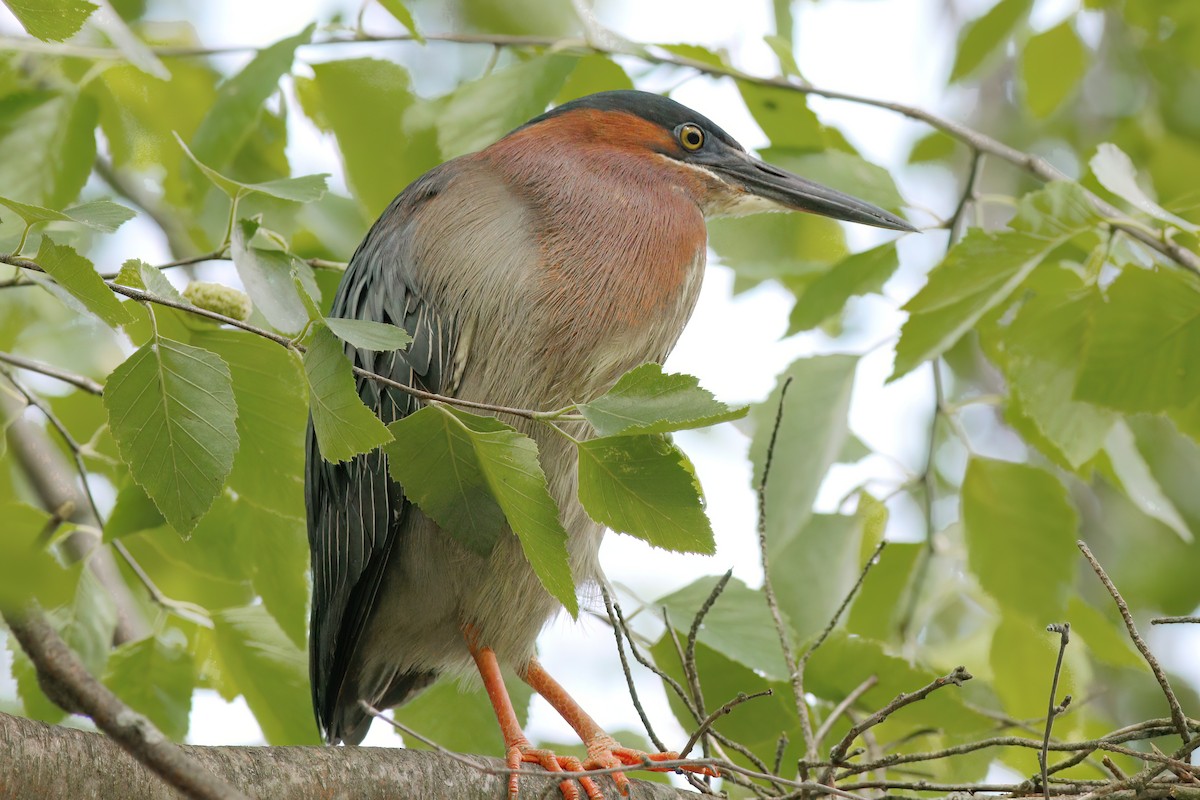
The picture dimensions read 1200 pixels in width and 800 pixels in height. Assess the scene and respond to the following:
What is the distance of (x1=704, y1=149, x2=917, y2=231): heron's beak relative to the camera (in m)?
3.01

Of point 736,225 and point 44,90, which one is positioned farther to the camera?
point 736,225

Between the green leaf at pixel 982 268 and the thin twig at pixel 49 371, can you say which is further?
the green leaf at pixel 982 268

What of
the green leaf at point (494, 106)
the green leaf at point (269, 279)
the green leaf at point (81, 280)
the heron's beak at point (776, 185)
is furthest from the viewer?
the heron's beak at point (776, 185)

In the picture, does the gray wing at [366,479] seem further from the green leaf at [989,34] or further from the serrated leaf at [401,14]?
the green leaf at [989,34]

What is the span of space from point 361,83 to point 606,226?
77 cm

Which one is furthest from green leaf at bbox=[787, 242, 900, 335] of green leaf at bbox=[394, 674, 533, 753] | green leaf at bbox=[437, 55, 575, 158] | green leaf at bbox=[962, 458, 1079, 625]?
green leaf at bbox=[394, 674, 533, 753]

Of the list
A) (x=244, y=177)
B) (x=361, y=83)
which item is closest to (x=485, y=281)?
(x=361, y=83)

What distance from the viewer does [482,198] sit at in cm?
265

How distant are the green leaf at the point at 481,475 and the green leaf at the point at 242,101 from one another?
124 cm

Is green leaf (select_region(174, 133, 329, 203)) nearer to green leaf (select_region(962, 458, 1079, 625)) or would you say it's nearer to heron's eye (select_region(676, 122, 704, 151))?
heron's eye (select_region(676, 122, 704, 151))

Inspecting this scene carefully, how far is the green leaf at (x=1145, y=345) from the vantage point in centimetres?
234

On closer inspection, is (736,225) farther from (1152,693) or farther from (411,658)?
(1152,693)

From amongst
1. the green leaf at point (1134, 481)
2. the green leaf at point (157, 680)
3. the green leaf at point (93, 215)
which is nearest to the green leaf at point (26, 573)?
the green leaf at point (93, 215)

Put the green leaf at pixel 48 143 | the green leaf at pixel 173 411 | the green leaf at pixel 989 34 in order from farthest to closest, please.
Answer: the green leaf at pixel 989 34 < the green leaf at pixel 48 143 < the green leaf at pixel 173 411
